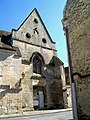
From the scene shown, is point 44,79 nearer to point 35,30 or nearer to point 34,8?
point 35,30

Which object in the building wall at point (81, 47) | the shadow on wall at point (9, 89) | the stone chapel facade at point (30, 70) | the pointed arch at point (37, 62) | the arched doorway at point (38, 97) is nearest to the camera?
the building wall at point (81, 47)

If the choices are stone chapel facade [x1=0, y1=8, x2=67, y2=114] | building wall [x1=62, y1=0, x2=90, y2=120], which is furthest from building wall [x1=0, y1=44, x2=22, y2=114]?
building wall [x1=62, y1=0, x2=90, y2=120]

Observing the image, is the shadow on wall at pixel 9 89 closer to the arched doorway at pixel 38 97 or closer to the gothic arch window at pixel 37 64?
the arched doorway at pixel 38 97

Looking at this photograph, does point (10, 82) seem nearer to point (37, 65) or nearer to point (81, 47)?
point (37, 65)

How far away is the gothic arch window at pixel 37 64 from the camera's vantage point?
62.5 feet

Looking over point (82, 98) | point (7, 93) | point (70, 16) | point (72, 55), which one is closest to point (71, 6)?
point (70, 16)

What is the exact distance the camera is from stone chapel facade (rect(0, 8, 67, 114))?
15047 mm

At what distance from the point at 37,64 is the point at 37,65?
122mm

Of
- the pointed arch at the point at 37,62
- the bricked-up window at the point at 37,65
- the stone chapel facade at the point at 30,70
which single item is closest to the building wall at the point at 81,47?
the stone chapel facade at the point at 30,70

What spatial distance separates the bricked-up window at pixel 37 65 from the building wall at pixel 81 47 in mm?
11037

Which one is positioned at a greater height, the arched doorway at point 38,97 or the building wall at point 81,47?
the building wall at point 81,47

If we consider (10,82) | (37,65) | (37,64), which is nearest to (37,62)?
(37,64)

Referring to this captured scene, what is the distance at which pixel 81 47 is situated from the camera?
7516mm

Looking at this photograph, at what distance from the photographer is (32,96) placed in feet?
57.3
